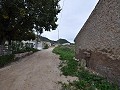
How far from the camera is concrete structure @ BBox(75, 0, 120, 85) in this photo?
14.0 meters

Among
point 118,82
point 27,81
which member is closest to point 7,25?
point 27,81

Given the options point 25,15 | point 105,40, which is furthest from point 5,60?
point 105,40

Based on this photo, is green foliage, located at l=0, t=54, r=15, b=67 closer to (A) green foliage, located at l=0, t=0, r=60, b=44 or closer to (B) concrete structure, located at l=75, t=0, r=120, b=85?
(A) green foliage, located at l=0, t=0, r=60, b=44

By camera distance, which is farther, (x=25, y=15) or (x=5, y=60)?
(x=25, y=15)

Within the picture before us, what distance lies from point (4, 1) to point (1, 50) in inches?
232

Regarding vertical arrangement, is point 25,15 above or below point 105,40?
above

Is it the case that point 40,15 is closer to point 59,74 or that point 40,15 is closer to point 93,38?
point 93,38

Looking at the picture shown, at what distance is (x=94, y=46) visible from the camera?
18.8 metres

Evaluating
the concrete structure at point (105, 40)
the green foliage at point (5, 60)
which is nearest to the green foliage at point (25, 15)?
the green foliage at point (5, 60)

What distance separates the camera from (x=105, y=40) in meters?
15.9

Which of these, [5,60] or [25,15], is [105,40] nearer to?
[5,60]

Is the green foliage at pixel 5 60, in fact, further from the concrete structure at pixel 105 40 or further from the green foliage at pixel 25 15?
the concrete structure at pixel 105 40

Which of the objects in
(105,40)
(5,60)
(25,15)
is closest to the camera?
(105,40)

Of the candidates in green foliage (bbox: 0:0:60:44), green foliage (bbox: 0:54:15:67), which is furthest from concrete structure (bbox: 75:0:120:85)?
green foliage (bbox: 0:54:15:67)
